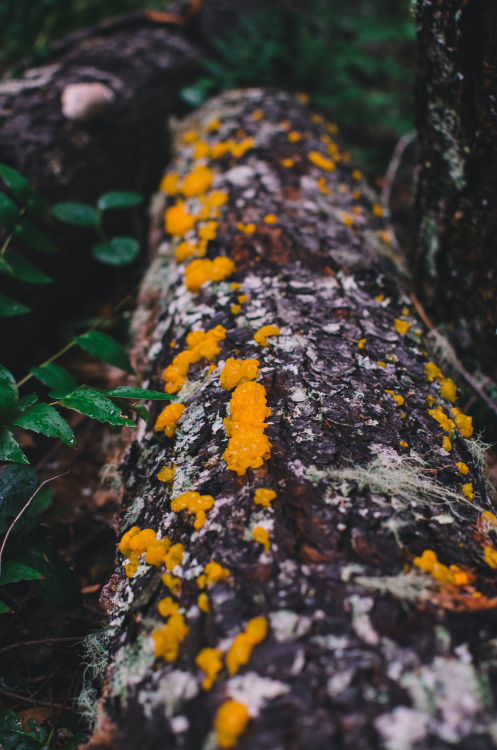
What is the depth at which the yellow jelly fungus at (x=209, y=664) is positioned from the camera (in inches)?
45.9

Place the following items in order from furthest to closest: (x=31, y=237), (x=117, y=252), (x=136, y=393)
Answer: (x=117, y=252), (x=31, y=237), (x=136, y=393)

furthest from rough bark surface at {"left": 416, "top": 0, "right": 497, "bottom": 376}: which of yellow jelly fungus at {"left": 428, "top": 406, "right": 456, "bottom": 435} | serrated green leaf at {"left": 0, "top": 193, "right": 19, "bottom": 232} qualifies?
serrated green leaf at {"left": 0, "top": 193, "right": 19, "bottom": 232}

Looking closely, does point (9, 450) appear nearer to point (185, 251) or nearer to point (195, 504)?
point (195, 504)

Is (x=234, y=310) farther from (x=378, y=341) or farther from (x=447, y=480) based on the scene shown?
(x=447, y=480)

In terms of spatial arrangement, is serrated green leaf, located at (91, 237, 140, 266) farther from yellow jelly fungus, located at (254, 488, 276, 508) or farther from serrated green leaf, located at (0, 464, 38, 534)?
yellow jelly fungus, located at (254, 488, 276, 508)

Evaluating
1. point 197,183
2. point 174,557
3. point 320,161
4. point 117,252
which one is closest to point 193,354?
point 174,557

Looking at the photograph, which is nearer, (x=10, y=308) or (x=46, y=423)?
(x=46, y=423)

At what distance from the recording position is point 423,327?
7.79ft

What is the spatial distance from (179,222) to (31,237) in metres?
0.85

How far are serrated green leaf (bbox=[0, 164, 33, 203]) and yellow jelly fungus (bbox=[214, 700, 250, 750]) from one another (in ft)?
8.06

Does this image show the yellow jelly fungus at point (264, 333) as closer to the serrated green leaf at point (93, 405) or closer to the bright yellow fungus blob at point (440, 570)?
the serrated green leaf at point (93, 405)

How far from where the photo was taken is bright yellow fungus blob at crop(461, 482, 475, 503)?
1592 millimetres

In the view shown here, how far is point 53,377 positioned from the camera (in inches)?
82.0

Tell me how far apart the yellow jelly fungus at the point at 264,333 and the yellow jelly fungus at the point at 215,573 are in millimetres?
968
